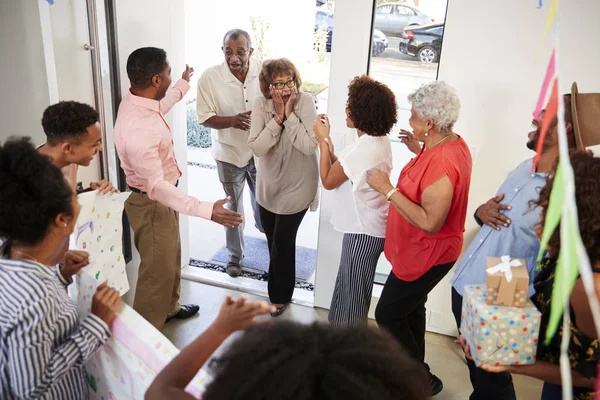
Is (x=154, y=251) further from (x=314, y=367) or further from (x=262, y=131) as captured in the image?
(x=314, y=367)

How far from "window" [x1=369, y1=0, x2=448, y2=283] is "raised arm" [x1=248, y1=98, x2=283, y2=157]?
1.90ft

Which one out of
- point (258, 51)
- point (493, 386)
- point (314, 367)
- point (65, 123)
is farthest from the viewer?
point (258, 51)

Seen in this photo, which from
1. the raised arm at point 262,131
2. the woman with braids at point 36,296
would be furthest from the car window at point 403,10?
the woman with braids at point 36,296

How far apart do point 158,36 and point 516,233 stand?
85.2 inches

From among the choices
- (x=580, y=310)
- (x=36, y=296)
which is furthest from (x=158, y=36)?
(x=580, y=310)

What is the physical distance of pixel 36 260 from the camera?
128 cm

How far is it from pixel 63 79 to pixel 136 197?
630 mm

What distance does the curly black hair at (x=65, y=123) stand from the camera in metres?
1.85

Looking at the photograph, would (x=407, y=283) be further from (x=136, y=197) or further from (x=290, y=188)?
(x=136, y=197)

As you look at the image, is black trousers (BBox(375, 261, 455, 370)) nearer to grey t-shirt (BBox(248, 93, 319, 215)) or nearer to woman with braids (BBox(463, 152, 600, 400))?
woman with braids (BBox(463, 152, 600, 400))

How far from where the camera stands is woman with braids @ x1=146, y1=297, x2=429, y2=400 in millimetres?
697

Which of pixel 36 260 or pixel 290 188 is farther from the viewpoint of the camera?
pixel 290 188

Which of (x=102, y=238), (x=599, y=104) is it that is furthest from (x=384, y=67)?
(x=102, y=238)

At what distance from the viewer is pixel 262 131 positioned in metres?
2.63
